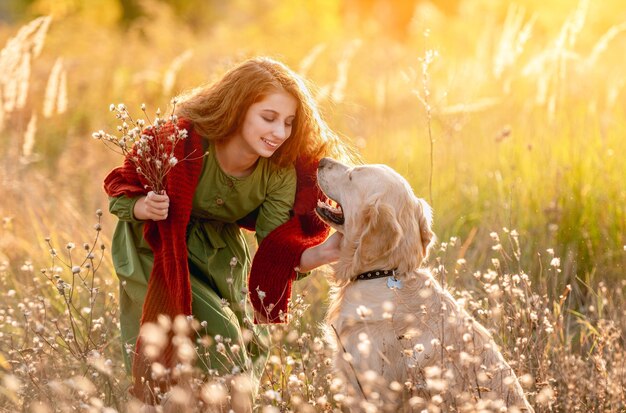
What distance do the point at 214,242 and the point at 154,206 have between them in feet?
1.91

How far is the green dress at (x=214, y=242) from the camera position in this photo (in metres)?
4.18

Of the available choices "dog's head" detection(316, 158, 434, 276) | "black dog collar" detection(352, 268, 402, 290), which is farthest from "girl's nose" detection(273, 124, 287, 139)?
"black dog collar" detection(352, 268, 402, 290)

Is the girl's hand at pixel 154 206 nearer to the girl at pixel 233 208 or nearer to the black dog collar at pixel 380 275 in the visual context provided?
the girl at pixel 233 208

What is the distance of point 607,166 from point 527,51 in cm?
683

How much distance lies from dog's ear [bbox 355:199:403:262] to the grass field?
10.4 inches

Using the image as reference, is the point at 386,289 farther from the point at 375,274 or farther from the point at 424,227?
the point at 424,227

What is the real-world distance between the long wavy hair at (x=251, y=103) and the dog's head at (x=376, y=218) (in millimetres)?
323

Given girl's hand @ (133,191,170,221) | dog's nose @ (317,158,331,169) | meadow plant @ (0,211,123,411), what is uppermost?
dog's nose @ (317,158,331,169)

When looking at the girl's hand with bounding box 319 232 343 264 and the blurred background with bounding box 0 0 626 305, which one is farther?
the blurred background with bounding box 0 0 626 305

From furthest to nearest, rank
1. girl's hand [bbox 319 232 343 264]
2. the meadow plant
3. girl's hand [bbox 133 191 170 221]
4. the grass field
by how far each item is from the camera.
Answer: girl's hand [bbox 319 232 343 264] < girl's hand [bbox 133 191 170 221] < the grass field < the meadow plant

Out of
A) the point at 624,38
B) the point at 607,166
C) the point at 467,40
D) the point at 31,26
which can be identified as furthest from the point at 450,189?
the point at 467,40

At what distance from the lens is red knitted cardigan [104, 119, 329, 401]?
3.90m

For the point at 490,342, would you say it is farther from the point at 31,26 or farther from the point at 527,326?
the point at 31,26

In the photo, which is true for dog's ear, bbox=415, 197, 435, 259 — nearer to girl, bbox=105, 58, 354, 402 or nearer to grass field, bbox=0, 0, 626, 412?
grass field, bbox=0, 0, 626, 412
